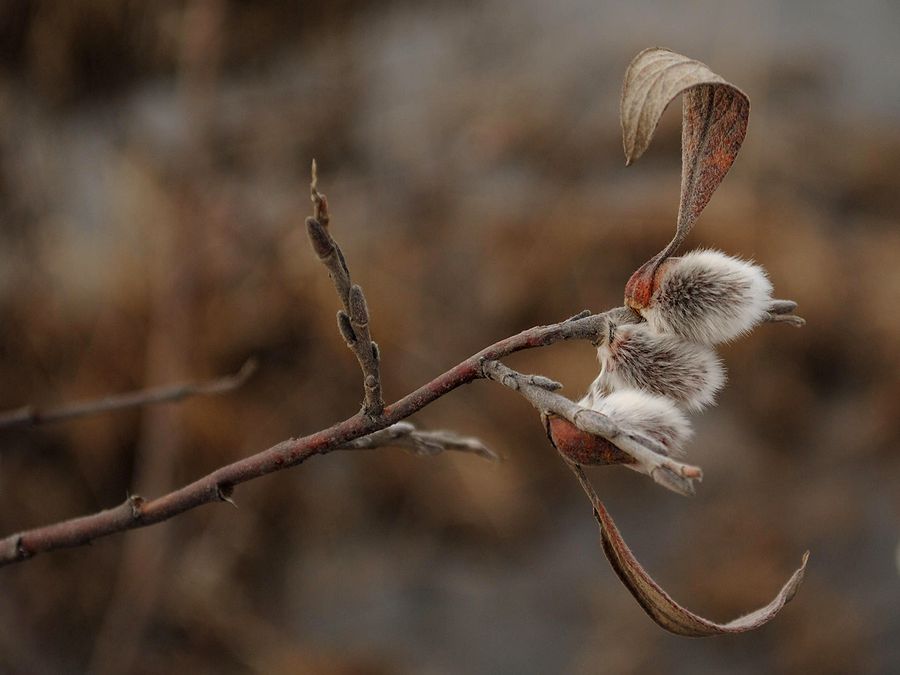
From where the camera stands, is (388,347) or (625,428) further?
(388,347)

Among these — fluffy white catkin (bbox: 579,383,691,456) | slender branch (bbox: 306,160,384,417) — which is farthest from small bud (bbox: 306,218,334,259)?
fluffy white catkin (bbox: 579,383,691,456)

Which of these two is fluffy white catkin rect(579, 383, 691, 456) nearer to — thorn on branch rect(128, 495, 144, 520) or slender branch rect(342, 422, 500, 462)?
Result: slender branch rect(342, 422, 500, 462)

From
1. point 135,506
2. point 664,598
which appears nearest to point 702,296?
point 664,598

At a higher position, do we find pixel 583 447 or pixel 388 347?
pixel 388 347

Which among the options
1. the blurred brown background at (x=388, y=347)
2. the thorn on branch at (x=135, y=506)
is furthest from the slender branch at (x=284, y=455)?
the blurred brown background at (x=388, y=347)

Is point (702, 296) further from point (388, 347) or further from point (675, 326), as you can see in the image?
point (388, 347)

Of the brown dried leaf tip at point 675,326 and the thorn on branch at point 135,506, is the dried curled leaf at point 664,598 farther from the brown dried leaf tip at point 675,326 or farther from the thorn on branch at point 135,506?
the thorn on branch at point 135,506
